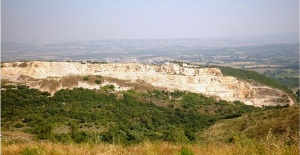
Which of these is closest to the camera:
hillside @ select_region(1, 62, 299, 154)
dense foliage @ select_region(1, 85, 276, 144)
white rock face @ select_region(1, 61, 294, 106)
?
hillside @ select_region(1, 62, 299, 154)

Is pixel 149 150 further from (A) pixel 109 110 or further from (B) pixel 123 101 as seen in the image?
(B) pixel 123 101

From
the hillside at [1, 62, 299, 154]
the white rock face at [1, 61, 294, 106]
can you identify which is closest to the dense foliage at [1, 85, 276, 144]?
the hillside at [1, 62, 299, 154]

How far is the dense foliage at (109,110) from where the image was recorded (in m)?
43.0

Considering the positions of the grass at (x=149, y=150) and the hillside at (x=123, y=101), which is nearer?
the grass at (x=149, y=150)

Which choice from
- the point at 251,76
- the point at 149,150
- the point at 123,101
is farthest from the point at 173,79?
the point at 149,150

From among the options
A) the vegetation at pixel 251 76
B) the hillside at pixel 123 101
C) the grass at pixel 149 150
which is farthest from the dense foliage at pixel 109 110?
the grass at pixel 149 150

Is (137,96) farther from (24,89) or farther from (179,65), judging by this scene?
(179,65)

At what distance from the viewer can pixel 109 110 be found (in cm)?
5419

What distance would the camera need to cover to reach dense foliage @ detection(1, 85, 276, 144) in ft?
141

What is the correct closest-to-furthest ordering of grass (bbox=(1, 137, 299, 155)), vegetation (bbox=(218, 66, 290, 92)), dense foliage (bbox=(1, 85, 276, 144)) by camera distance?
grass (bbox=(1, 137, 299, 155))
dense foliage (bbox=(1, 85, 276, 144))
vegetation (bbox=(218, 66, 290, 92))

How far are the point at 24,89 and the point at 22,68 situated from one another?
14.5 meters

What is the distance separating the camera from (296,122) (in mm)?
18688

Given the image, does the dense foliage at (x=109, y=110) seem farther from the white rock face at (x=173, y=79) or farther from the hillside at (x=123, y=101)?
the white rock face at (x=173, y=79)

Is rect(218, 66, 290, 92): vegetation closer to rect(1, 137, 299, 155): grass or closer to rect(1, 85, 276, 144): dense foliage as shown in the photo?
rect(1, 85, 276, 144): dense foliage
